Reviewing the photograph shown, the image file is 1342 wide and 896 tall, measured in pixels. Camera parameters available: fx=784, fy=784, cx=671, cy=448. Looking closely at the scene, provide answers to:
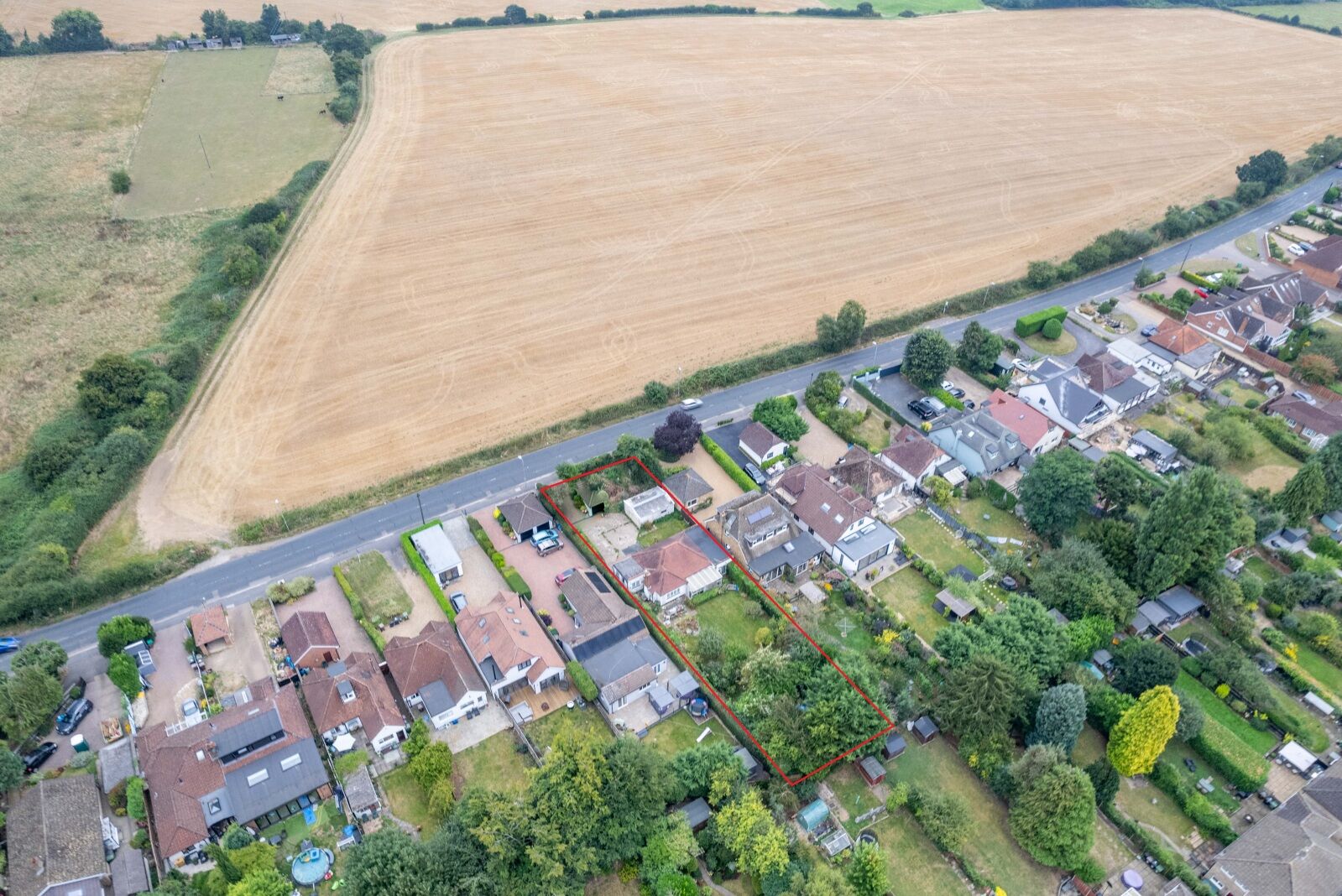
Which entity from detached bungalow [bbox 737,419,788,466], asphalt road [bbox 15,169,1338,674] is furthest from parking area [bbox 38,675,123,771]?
detached bungalow [bbox 737,419,788,466]

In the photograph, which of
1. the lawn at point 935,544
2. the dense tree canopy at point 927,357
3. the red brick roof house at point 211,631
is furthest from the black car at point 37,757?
the dense tree canopy at point 927,357

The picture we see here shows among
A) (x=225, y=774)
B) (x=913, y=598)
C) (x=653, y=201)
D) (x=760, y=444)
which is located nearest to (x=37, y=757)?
(x=225, y=774)

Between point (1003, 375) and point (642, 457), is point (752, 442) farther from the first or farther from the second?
point (1003, 375)

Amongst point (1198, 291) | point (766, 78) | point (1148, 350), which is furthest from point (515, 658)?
point (766, 78)

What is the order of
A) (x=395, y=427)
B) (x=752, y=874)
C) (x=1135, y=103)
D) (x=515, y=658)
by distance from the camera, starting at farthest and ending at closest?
(x=1135, y=103), (x=395, y=427), (x=515, y=658), (x=752, y=874)

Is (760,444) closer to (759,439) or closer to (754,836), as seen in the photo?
(759,439)

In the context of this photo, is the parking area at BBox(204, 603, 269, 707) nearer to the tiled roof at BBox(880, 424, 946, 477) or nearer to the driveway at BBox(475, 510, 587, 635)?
the driveway at BBox(475, 510, 587, 635)

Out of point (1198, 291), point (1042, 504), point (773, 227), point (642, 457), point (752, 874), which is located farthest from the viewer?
point (773, 227)
